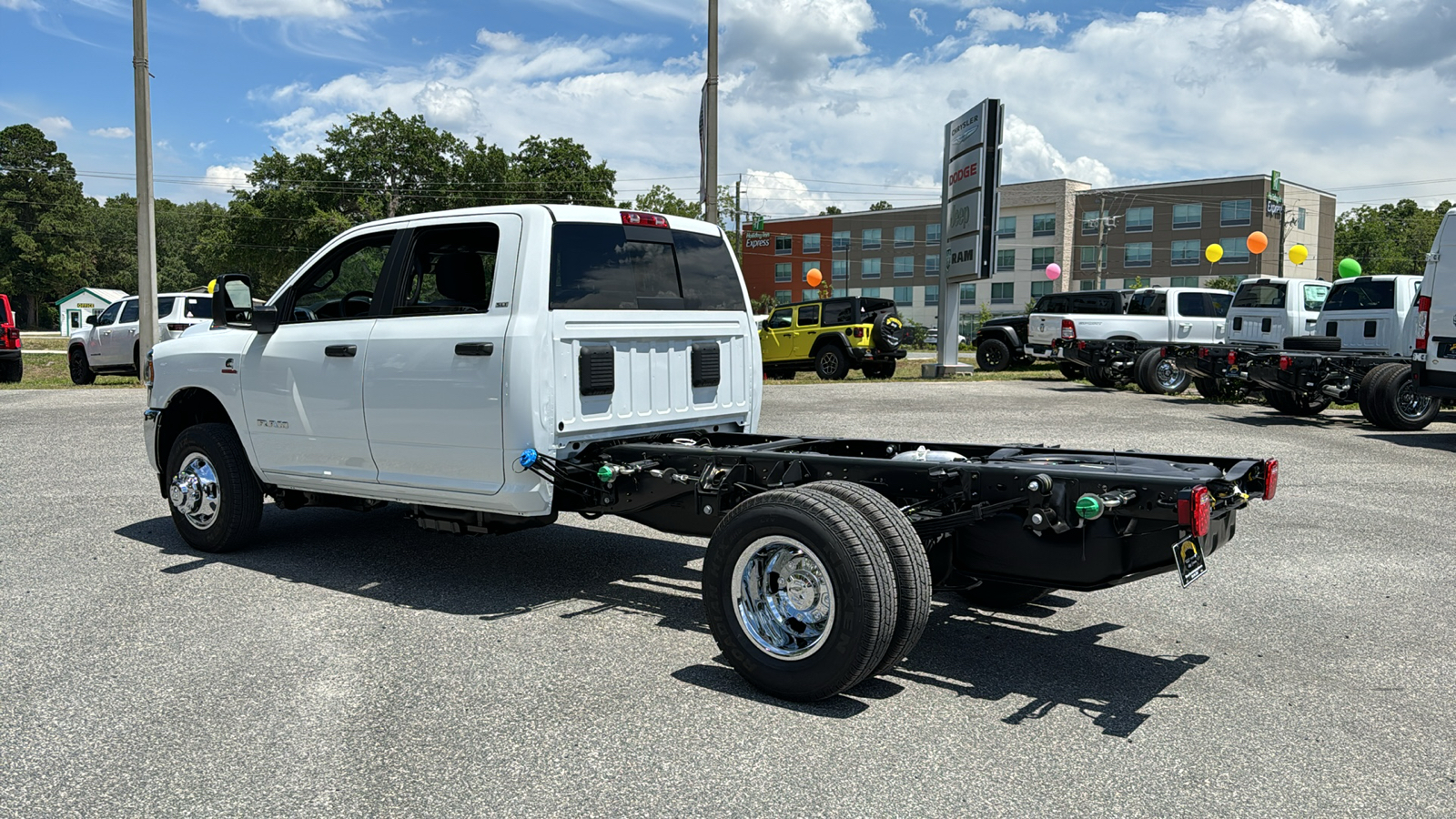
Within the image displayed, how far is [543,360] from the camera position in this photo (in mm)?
5102

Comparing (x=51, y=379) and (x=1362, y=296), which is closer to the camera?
(x=1362, y=296)

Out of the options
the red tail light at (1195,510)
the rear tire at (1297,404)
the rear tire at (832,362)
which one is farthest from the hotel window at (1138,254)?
the red tail light at (1195,510)

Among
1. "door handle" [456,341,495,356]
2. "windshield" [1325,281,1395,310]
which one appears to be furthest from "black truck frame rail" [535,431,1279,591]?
"windshield" [1325,281,1395,310]

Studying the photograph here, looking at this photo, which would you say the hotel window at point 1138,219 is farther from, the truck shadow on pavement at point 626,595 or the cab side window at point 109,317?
the truck shadow on pavement at point 626,595

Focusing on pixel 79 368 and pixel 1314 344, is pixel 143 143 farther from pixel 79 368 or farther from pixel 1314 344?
pixel 1314 344

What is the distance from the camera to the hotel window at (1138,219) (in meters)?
75.5

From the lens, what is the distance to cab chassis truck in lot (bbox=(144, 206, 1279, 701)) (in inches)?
156

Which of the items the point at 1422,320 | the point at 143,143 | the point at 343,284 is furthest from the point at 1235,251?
the point at 343,284

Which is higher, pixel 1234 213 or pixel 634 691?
pixel 1234 213

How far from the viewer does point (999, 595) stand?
17.1 ft

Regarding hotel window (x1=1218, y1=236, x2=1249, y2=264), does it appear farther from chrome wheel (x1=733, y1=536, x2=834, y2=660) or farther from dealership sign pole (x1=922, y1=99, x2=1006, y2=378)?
chrome wheel (x1=733, y1=536, x2=834, y2=660)

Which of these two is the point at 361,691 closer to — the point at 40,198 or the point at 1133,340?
the point at 1133,340

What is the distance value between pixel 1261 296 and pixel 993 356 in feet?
28.1

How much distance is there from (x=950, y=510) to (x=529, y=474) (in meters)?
2.03
